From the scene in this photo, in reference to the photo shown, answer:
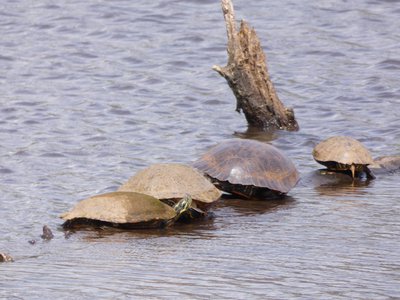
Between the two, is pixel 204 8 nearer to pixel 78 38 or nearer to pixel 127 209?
pixel 78 38

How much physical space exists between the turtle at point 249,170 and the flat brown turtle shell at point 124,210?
3.41 ft

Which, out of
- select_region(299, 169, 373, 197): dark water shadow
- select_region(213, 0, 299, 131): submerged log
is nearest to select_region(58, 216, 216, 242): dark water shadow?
select_region(299, 169, 373, 197): dark water shadow

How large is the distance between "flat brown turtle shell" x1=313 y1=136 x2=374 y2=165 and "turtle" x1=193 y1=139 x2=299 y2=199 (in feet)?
2.39

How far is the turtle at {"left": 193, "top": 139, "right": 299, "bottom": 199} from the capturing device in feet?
28.1

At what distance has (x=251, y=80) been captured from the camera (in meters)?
11.7

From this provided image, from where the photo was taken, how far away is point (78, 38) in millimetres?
16078

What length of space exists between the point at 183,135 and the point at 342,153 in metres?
2.63

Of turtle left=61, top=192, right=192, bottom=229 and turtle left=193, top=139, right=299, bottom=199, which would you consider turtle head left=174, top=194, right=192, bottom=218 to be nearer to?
turtle left=61, top=192, right=192, bottom=229

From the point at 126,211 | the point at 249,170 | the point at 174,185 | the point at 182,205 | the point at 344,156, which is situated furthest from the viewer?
the point at 344,156

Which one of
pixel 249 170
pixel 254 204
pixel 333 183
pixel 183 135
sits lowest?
pixel 183 135

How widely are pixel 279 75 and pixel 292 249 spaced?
741 cm

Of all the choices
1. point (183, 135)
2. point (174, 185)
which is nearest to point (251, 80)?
point (183, 135)

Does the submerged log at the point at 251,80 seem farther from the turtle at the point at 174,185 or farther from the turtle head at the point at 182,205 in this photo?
the turtle head at the point at 182,205

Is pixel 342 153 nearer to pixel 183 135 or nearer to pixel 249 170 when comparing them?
pixel 249 170
